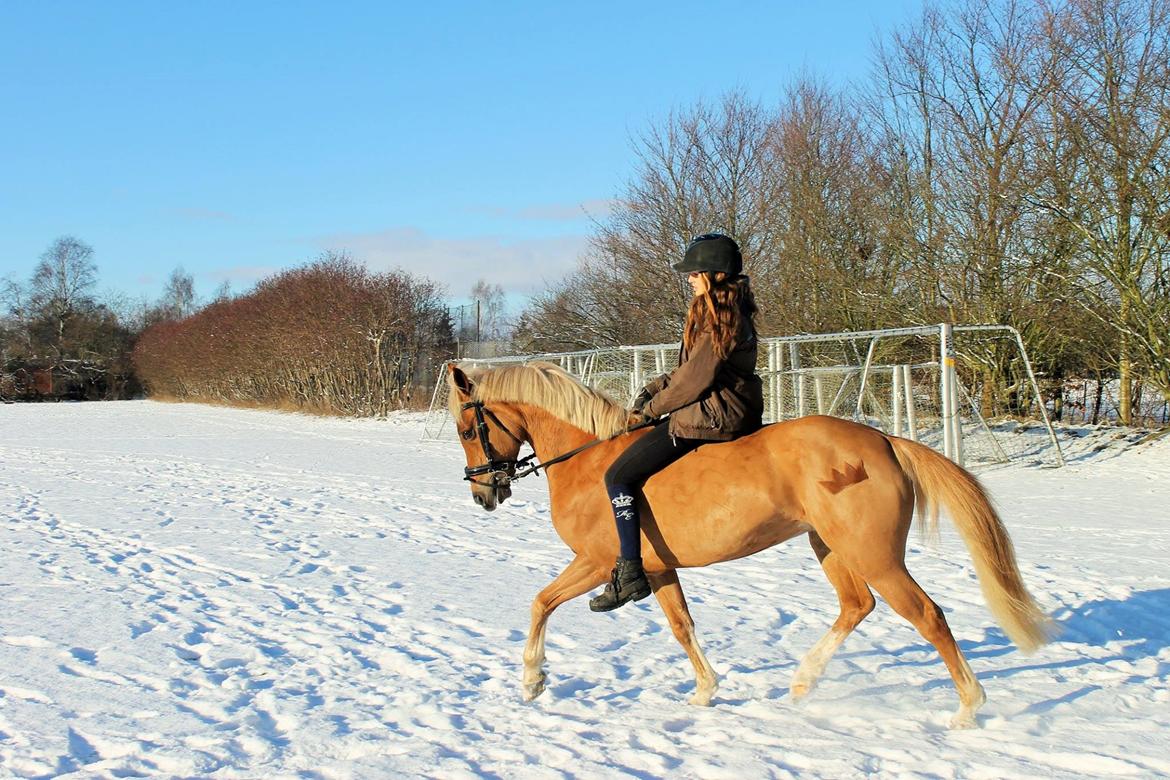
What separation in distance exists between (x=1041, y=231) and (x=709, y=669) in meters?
15.7

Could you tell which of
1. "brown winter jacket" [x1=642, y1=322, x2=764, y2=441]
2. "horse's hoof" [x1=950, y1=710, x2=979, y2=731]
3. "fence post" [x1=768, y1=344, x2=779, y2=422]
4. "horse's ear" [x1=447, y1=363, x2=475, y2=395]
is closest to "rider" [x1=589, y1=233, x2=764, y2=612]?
"brown winter jacket" [x1=642, y1=322, x2=764, y2=441]

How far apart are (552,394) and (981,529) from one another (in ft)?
7.90

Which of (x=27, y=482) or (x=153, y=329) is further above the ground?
(x=153, y=329)

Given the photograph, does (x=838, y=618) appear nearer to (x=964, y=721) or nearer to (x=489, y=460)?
(x=964, y=721)

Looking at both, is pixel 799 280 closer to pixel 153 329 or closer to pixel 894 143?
pixel 894 143

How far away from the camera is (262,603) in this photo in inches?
283

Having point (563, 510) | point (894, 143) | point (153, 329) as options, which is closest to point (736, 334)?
point (563, 510)

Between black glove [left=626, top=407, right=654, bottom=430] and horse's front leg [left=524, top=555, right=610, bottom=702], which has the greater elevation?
black glove [left=626, top=407, right=654, bottom=430]

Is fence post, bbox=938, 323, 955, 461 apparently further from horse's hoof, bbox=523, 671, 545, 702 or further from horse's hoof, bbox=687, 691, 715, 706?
horse's hoof, bbox=523, 671, 545, 702

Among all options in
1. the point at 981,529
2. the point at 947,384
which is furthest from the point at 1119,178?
the point at 981,529

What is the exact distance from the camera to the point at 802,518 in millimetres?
4781

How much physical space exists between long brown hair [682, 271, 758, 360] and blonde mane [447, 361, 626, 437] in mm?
698

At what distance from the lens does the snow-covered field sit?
4172 mm

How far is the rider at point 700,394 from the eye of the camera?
4898mm
